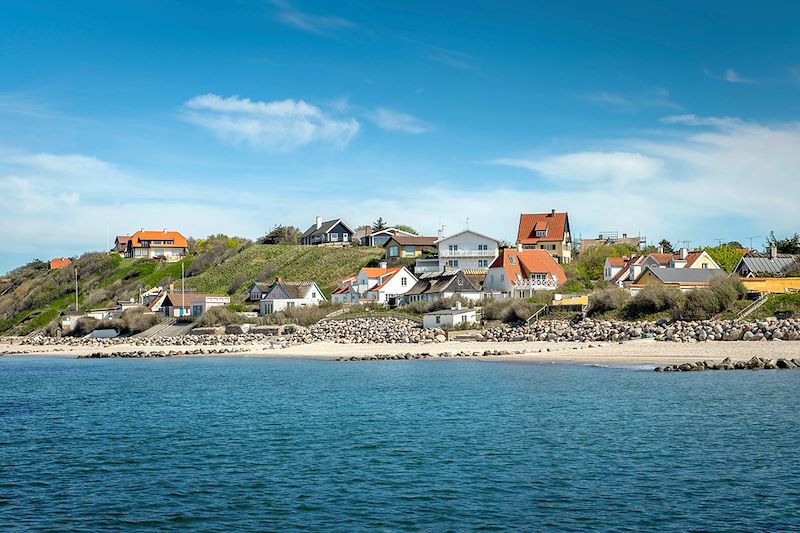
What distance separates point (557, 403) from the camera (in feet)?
88.4

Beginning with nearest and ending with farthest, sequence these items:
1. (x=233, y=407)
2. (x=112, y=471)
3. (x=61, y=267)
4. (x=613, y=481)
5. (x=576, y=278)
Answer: (x=613, y=481) < (x=112, y=471) < (x=233, y=407) < (x=576, y=278) < (x=61, y=267)

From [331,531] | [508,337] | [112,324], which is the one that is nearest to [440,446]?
[331,531]

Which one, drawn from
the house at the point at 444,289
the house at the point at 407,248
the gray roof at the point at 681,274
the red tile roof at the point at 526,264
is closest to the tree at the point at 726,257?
the gray roof at the point at 681,274

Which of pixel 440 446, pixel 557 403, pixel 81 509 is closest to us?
pixel 81 509

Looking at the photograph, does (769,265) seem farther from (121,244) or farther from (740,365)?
(121,244)

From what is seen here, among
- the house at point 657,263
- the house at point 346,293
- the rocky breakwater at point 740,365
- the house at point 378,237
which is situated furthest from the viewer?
the house at point 378,237

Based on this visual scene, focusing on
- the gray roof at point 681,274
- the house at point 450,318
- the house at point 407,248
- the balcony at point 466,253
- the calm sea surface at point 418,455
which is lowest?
the calm sea surface at point 418,455

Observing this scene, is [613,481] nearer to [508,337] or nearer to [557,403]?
[557,403]

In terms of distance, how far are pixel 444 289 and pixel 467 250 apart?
15.8m

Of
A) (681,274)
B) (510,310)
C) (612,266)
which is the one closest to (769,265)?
(681,274)

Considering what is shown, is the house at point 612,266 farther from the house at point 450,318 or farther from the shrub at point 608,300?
the house at point 450,318

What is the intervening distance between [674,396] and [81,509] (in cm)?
2014

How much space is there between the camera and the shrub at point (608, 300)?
53844 mm

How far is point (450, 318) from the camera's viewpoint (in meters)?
59.6
